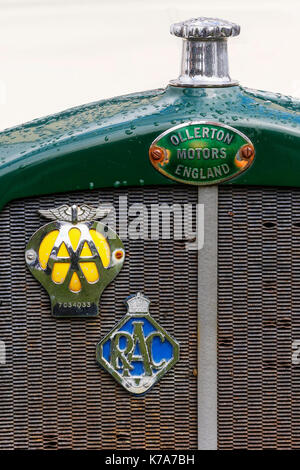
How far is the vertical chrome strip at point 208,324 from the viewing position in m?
3.75

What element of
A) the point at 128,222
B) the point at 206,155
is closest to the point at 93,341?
the point at 128,222

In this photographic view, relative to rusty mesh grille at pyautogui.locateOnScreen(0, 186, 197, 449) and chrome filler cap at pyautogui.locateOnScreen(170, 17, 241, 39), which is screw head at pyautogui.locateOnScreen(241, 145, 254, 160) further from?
chrome filler cap at pyautogui.locateOnScreen(170, 17, 241, 39)

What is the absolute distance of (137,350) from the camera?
3.82 m

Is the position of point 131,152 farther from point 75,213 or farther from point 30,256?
point 30,256

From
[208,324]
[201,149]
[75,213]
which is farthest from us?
[208,324]

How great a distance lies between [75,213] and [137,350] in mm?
531

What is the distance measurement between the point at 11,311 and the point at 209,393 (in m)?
0.76

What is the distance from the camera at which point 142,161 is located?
3660 millimetres

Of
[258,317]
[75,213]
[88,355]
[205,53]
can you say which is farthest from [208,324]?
[205,53]

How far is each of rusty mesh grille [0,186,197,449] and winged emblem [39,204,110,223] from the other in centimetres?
2

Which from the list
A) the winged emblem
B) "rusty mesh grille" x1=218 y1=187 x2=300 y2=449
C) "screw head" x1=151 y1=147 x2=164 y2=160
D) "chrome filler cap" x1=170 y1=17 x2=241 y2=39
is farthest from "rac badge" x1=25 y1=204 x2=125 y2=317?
"chrome filler cap" x1=170 y1=17 x2=241 y2=39

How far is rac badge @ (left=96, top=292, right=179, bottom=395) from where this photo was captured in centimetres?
382

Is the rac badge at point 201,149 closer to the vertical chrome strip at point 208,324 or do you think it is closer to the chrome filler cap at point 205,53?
the vertical chrome strip at point 208,324
